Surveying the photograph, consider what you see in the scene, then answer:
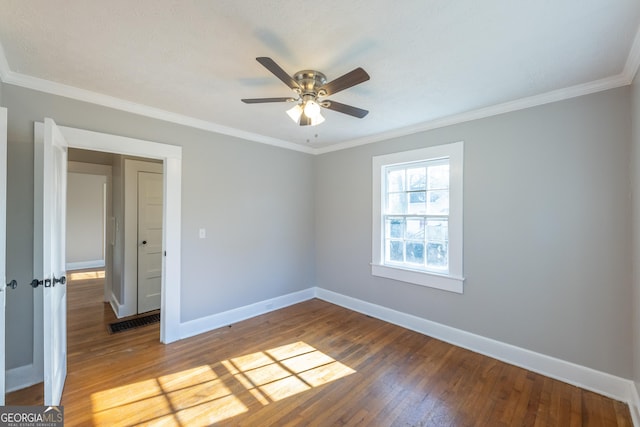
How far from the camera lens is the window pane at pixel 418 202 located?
327 centimetres

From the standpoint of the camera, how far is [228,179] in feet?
11.3

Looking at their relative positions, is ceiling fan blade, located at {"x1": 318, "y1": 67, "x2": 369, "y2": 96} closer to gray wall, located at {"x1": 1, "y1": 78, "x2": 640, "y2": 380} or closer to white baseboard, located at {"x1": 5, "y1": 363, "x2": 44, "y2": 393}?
gray wall, located at {"x1": 1, "y1": 78, "x2": 640, "y2": 380}

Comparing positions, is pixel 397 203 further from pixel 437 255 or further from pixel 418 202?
pixel 437 255

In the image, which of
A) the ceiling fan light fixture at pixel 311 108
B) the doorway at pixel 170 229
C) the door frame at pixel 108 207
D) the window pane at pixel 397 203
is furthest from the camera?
the door frame at pixel 108 207

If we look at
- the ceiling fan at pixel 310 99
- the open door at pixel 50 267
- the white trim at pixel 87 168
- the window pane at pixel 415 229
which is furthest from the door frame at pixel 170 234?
the window pane at pixel 415 229

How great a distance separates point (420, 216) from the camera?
3.29 m

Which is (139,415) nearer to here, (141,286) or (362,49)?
(141,286)

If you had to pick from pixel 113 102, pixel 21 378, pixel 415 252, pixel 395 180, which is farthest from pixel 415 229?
pixel 21 378

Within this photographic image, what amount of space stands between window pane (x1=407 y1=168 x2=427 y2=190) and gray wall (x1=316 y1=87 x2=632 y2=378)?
35 cm

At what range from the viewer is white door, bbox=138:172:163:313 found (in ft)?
12.4

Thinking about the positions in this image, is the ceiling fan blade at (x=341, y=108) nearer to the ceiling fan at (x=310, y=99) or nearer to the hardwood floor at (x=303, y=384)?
the ceiling fan at (x=310, y=99)

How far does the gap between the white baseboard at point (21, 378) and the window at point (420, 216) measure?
3.43m

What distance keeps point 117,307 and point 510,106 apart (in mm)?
5227

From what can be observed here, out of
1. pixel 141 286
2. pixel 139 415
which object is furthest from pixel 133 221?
pixel 139 415
